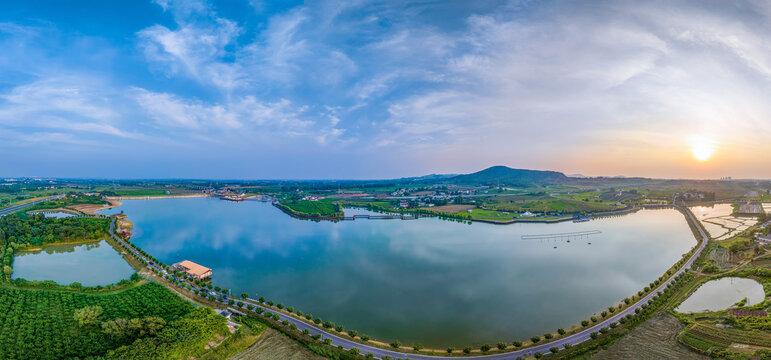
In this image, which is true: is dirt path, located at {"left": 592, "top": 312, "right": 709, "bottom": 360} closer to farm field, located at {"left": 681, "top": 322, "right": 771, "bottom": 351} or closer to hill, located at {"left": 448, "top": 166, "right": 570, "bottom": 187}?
farm field, located at {"left": 681, "top": 322, "right": 771, "bottom": 351}

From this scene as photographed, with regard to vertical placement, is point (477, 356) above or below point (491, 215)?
below

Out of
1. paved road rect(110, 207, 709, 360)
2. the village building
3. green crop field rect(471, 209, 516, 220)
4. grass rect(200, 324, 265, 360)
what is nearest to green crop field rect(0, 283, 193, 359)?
the village building

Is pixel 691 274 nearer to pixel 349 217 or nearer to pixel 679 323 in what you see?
pixel 679 323

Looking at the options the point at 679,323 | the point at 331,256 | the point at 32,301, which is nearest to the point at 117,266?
the point at 32,301

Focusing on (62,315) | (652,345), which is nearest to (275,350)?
(62,315)

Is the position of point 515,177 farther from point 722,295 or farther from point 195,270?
point 195,270
